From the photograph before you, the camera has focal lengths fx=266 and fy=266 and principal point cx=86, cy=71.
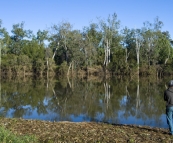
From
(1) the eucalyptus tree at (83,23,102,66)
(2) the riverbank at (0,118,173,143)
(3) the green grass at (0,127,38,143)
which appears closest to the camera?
(3) the green grass at (0,127,38,143)

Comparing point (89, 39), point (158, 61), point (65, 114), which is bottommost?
point (65, 114)

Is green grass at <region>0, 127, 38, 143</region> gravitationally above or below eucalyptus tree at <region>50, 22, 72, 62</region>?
below

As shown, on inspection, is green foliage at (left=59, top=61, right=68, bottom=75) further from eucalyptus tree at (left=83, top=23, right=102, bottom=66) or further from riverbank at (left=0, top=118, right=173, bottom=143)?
riverbank at (left=0, top=118, right=173, bottom=143)

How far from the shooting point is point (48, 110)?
48.9 feet

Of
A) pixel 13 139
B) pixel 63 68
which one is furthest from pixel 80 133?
pixel 63 68

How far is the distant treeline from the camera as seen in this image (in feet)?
195

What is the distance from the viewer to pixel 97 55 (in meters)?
63.9

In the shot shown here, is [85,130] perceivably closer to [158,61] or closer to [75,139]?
[75,139]

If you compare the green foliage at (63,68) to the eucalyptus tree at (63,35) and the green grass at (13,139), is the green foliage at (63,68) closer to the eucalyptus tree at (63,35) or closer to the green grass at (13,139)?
the eucalyptus tree at (63,35)

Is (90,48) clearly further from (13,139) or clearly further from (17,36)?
(13,139)

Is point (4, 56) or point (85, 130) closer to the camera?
point (85, 130)

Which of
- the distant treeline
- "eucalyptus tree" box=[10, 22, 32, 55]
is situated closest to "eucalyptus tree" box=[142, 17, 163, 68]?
the distant treeline

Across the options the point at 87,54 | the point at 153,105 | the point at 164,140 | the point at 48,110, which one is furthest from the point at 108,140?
the point at 87,54

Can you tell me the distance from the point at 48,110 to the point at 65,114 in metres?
1.65
